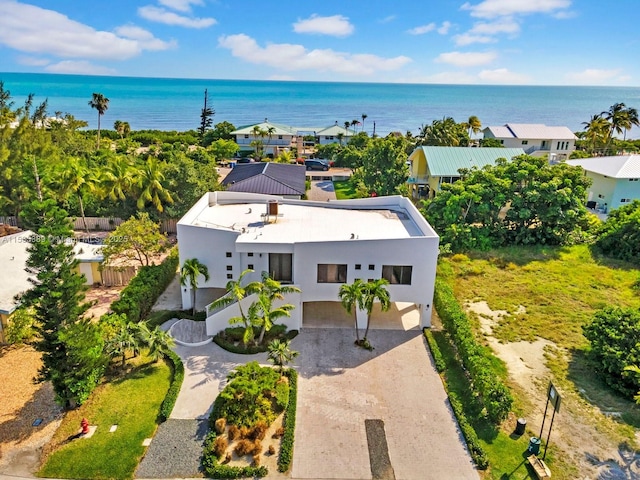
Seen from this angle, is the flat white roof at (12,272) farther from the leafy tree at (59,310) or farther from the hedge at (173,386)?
the hedge at (173,386)

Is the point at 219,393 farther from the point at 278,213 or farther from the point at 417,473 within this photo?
the point at 278,213

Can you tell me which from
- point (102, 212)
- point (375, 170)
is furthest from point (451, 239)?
point (102, 212)

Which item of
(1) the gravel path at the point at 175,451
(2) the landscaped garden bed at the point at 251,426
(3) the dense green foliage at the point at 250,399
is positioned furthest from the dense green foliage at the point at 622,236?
(1) the gravel path at the point at 175,451

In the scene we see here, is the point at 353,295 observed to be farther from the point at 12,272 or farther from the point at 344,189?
the point at 344,189

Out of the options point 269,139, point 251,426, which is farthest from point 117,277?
point 269,139

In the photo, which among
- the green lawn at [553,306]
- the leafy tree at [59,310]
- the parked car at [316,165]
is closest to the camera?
the leafy tree at [59,310]

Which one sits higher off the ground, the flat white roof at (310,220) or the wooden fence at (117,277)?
the flat white roof at (310,220)

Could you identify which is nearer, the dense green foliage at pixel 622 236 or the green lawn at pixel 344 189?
the dense green foliage at pixel 622 236

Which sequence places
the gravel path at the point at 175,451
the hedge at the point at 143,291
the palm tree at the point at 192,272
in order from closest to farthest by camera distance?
the gravel path at the point at 175,451 < the hedge at the point at 143,291 < the palm tree at the point at 192,272
